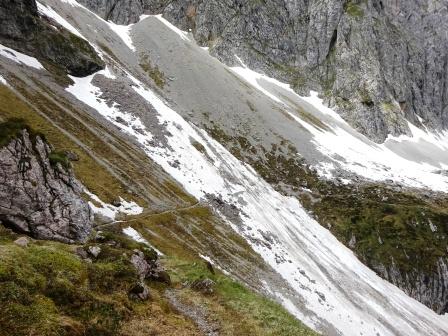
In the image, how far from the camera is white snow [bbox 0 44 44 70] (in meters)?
79.8

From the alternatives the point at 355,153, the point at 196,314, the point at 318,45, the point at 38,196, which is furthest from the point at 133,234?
the point at 318,45

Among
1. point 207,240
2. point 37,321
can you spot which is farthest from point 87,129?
point 37,321

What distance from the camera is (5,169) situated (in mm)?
27156

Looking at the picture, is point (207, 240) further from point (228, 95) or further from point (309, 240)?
point (228, 95)

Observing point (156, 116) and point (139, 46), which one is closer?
point (156, 116)

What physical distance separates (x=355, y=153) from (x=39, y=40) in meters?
85.4

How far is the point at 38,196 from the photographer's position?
29125mm

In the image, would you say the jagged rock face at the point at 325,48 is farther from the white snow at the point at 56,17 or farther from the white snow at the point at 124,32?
the white snow at the point at 56,17

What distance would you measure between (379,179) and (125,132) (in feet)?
215

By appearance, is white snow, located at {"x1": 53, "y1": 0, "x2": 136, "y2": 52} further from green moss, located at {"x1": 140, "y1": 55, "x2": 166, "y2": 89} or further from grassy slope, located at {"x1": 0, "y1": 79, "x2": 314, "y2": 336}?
grassy slope, located at {"x1": 0, "y1": 79, "x2": 314, "y2": 336}

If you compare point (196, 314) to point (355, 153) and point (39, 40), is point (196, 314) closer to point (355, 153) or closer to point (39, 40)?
point (39, 40)

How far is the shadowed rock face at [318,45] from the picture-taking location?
161 meters

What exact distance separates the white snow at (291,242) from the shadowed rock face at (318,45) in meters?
80.1

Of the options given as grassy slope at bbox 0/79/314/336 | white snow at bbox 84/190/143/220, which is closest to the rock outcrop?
white snow at bbox 84/190/143/220
